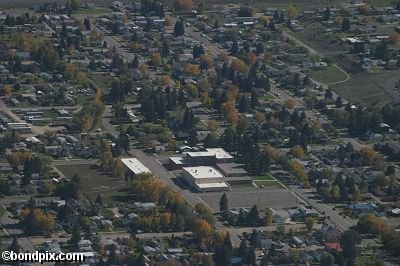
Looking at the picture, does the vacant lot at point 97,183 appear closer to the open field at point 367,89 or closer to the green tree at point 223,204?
the green tree at point 223,204

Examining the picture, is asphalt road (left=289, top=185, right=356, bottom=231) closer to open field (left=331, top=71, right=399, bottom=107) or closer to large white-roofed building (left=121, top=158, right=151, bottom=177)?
large white-roofed building (left=121, top=158, right=151, bottom=177)

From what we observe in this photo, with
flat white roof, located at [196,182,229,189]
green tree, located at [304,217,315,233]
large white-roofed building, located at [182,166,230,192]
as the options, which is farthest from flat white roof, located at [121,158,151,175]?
green tree, located at [304,217,315,233]

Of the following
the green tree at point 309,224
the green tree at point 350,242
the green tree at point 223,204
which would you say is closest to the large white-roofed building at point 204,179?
the green tree at point 223,204

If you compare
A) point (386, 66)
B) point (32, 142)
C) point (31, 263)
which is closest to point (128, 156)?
point (32, 142)

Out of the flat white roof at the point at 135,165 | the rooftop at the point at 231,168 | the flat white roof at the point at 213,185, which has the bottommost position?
the rooftop at the point at 231,168

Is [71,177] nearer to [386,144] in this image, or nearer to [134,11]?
[386,144]

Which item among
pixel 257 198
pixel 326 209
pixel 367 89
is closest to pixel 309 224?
pixel 326 209
